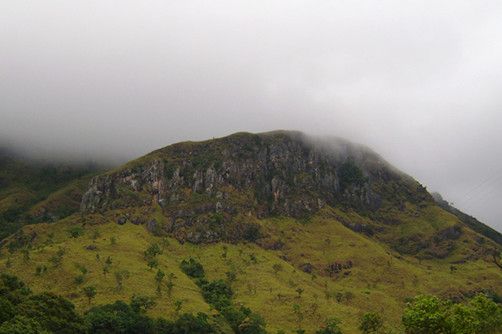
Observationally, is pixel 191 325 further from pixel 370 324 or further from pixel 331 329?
pixel 370 324

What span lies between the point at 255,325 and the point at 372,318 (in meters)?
43.6

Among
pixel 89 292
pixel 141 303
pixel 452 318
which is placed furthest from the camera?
pixel 89 292

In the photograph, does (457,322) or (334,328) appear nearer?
(457,322)

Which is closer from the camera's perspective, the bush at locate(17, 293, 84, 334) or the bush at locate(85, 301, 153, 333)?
the bush at locate(17, 293, 84, 334)

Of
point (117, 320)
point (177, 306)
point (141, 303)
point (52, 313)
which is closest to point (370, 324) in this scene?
point (177, 306)

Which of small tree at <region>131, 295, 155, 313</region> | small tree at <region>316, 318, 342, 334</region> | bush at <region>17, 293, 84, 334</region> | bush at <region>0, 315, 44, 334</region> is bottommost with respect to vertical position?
small tree at <region>316, 318, 342, 334</region>

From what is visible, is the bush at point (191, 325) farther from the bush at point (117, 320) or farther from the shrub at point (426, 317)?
the shrub at point (426, 317)

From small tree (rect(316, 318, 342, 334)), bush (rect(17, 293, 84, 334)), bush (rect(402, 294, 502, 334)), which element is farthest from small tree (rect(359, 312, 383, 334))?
bush (rect(17, 293, 84, 334))

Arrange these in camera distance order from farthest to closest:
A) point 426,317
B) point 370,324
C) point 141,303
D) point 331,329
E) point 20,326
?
point 331,329
point 141,303
point 370,324
point 20,326
point 426,317

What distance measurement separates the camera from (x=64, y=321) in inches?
5468

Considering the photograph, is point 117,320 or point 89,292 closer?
point 117,320

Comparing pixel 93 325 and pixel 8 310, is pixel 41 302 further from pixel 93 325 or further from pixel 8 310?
pixel 93 325

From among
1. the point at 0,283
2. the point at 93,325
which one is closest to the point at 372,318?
the point at 93,325

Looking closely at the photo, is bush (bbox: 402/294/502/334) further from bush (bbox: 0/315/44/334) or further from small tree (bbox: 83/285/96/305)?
small tree (bbox: 83/285/96/305)
